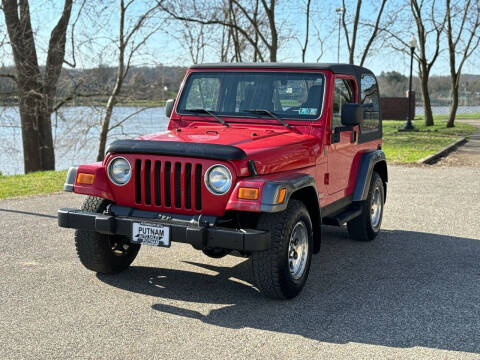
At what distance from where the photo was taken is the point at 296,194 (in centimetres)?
523

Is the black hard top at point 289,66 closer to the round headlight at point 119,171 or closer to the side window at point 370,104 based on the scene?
the side window at point 370,104

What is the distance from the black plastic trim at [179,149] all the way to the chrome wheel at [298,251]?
90 centimetres

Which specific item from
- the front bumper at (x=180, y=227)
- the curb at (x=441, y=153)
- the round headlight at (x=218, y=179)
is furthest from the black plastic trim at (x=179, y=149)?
the curb at (x=441, y=153)

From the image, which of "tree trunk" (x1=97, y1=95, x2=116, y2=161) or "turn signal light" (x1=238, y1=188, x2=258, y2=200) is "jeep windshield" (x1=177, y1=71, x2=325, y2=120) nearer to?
"turn signal light" (x1=238, y1=188, x2=258, y2=200)

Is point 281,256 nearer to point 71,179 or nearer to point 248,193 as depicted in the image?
point 248,193

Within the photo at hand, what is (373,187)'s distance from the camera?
725 centimetres

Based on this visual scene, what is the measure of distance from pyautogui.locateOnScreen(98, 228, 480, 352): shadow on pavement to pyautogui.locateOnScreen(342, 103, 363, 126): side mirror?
4.90ft

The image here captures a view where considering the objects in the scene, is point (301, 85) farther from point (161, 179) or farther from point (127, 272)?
point (127, 272)

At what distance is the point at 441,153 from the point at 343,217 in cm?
1253

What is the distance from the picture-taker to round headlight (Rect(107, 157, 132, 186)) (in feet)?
16.6

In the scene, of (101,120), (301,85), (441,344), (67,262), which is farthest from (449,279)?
(101,120)

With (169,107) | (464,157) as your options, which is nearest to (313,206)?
(169,107)

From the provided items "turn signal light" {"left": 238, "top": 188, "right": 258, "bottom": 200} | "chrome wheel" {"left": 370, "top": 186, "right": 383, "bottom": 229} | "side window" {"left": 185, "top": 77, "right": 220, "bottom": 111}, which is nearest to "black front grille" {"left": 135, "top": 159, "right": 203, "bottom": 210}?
"turn signal light" {"left": 238, "top": 188, "right": 258, "bottom": 200}

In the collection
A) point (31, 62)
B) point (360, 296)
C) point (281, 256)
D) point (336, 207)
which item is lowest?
point (360, 296)
